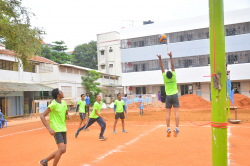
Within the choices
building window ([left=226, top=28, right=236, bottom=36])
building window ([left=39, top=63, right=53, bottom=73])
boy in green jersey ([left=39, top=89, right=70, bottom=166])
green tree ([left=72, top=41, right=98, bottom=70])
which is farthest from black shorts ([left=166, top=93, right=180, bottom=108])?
green tree ([left=72, top=41, right=98, bottom=70])

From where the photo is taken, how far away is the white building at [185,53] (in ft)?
88.1

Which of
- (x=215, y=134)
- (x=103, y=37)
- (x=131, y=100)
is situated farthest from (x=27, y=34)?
(x=103, y=37)

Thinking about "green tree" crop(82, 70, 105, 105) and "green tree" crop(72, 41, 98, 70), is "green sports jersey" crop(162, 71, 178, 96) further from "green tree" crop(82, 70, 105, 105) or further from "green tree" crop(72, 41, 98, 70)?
"green tree" crop(72, 41, 98, 70)

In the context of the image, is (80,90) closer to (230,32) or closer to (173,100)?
(230,32)

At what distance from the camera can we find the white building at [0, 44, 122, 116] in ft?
68.7

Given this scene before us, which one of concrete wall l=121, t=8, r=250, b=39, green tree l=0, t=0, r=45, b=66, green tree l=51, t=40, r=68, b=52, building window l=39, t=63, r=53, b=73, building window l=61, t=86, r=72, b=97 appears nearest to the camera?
green tree l=0, t=0, r=45, b=66

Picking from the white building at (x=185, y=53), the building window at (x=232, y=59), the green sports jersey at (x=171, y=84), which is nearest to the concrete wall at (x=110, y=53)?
the white building at (x=185, y=53)

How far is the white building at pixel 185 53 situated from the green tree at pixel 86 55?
1870 cm

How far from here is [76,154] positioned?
656 centimetres

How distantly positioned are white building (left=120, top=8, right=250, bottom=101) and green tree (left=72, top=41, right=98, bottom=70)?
18.7m

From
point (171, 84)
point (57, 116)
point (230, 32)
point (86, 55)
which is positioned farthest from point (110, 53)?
point (57, 116)

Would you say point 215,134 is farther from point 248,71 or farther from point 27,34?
point 248,71

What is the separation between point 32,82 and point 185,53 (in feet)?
67.5

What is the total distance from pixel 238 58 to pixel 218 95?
2814 centimetres
